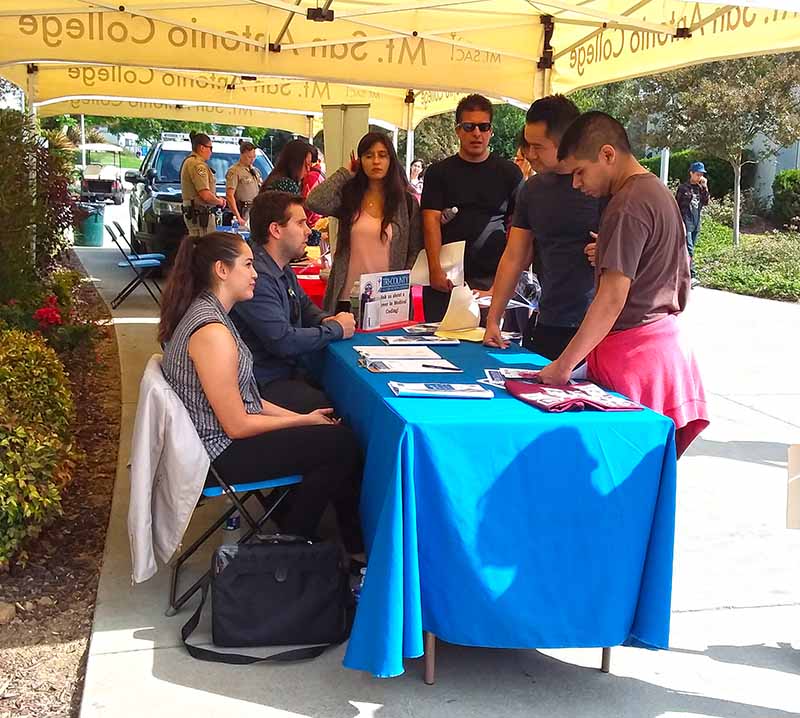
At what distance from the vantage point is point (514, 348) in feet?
13.5

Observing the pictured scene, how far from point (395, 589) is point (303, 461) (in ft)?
2.83

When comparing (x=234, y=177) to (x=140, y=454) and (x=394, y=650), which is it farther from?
(x=394, y=650)

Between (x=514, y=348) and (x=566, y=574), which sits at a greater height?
(x=514, y=348)

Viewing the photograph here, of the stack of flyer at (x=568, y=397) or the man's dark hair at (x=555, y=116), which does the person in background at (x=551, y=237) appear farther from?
the stack of flyer at (x=568, y=397)

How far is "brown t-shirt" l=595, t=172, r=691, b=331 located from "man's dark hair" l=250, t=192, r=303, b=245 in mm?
1586

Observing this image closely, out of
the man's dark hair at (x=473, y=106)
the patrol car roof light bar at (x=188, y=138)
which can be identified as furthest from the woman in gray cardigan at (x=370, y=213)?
the patrol car roof light bar at (x=188, y=138)

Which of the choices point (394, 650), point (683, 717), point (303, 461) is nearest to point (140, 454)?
point (303, 461)

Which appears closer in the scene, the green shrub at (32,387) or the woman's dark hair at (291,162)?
the green shrub at (32,387)

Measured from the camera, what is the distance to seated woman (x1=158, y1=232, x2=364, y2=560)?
337cm

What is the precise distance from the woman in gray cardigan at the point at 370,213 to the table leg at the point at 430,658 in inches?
94.3

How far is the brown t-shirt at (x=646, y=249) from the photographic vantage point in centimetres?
301

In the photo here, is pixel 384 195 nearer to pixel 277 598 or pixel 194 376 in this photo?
pixel 194 376

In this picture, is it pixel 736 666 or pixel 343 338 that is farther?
pixel 343 338

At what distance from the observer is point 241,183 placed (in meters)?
10.9
